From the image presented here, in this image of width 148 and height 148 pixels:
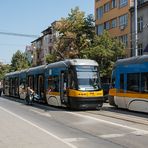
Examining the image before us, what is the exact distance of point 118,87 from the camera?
88.3 feet

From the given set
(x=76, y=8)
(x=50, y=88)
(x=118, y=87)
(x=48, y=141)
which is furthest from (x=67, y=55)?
(x=48, y=141)

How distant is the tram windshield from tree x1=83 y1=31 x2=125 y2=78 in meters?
22.4

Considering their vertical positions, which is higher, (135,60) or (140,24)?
(140,24)

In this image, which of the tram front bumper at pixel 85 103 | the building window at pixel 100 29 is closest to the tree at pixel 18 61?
the building window at pixel 100 29

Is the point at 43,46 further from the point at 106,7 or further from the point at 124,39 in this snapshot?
the point at 124,39

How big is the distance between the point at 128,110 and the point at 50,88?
6.73m

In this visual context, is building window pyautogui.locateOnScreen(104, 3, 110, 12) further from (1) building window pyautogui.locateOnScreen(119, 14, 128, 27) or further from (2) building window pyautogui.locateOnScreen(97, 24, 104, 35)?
(1) building window pyautogui.locateOnScreen(119, 14, 128, 27)

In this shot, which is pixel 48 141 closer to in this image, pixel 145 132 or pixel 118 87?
pixel 145 132

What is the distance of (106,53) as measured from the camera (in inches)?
1956

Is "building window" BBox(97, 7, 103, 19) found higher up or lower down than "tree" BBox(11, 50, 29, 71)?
higher up

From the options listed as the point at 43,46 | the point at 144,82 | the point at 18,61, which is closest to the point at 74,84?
the point at 144,82

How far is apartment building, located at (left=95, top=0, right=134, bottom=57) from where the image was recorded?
54.2m

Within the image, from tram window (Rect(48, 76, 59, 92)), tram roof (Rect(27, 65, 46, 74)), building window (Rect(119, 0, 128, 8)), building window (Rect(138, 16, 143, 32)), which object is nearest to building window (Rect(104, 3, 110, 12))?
building window (Rect(119, 0, 128, 8))

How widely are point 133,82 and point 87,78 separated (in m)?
3.03
